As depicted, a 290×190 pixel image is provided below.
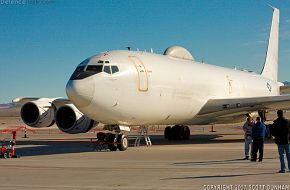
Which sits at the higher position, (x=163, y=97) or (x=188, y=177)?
(x=163, y=97)

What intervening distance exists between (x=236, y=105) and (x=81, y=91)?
1024 cm

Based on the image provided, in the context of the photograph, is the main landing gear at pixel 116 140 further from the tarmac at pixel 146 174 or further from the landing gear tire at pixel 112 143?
the tarmac at pixel 146 174

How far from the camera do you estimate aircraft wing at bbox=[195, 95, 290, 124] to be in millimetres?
23750

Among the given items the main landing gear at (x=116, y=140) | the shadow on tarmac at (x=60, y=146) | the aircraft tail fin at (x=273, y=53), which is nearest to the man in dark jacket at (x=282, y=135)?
the main landing gear at (x=116, y=140)

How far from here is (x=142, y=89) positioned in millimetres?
18844

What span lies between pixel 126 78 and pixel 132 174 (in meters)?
7.80

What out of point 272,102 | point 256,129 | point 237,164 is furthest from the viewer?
point 272,102

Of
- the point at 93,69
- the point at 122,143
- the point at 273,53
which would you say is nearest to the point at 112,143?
the point at 122,143

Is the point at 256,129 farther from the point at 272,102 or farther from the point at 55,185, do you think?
the point at 272,102

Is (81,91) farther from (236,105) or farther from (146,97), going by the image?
(236,105)

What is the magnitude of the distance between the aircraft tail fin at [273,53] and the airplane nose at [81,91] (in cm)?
2269

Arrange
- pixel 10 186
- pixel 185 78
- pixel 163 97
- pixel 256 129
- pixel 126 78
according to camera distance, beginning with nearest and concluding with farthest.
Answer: pixel 10 186, pixel 256 129, pixel 126 78, pixel 163 97, pixel 185 78

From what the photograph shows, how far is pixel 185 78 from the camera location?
22328 mm

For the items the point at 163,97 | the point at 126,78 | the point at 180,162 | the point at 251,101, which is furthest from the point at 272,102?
the point at 180,162
